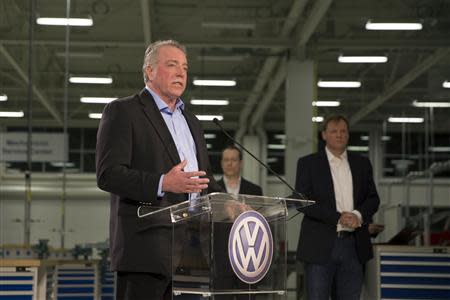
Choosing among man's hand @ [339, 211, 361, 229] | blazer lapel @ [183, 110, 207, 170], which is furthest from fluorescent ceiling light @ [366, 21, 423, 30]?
blazer lapel @ [183, 110, 207, 170]

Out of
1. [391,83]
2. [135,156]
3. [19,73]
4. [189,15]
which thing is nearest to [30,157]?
[19,73]

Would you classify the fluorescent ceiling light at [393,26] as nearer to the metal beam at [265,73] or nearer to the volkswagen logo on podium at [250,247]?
the metal beam at [265,73]

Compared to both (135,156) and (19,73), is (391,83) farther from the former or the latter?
(135,156)

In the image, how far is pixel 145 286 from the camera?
9.45 feet

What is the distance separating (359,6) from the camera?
11430 millimetres

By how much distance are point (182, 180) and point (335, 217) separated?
2383mm

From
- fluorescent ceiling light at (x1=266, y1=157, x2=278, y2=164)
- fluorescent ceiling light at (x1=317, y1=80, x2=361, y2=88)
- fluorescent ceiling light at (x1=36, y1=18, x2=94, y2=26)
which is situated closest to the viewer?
fluorescent ceiling light at (x1=36, y1=18, x2=94, y2=26)

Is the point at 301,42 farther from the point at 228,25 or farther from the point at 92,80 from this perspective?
the point at 92,80

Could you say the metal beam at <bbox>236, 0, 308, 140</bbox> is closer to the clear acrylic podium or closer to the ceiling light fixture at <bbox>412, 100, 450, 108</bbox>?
the ceiling light fixture at <bbox>412, 100, 450, 108</bbox>

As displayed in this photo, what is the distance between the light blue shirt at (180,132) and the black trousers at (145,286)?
0.30 meters

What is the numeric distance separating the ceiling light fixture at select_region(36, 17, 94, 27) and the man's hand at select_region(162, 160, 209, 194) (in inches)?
301

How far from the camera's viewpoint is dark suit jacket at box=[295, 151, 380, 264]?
5.03 m

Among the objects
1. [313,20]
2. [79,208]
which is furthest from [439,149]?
[79,208]

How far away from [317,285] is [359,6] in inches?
272
